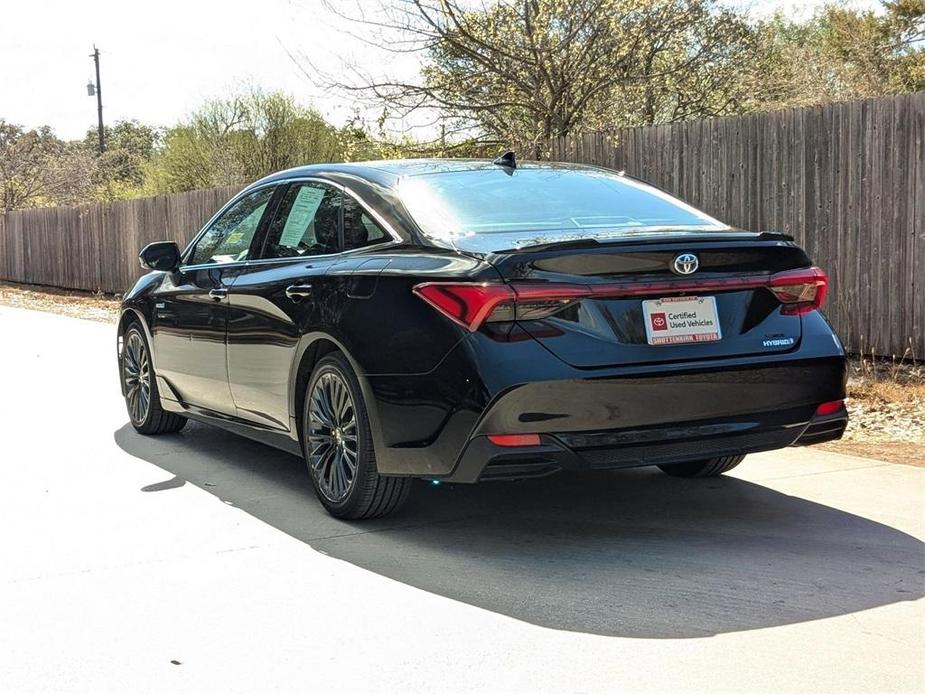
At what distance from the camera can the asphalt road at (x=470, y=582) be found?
390cm

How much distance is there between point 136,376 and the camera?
27.7 feet

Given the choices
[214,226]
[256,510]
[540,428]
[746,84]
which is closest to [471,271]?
[540,428]

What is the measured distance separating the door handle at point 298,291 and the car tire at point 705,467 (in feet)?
7.12

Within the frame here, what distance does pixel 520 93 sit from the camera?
1709 centimetres

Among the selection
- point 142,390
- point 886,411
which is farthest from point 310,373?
point 886,411

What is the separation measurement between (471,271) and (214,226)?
10.5 feet

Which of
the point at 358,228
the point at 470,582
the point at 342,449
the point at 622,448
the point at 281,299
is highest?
the point at 358,228

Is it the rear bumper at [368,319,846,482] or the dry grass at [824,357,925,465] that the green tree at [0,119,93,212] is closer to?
the dry grass at [824,357,925,465]

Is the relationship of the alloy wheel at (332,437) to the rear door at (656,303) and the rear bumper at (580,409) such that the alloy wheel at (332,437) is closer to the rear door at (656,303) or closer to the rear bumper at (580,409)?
the rear bumper at (580,409)

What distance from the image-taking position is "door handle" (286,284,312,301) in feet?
19.4

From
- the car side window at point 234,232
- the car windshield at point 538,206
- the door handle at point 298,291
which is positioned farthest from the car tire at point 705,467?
the car side window at point 234,232

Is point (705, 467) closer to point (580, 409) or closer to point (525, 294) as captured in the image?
point (580, 409)

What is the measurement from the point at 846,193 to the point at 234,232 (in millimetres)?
5342

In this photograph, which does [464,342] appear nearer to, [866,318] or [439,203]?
[439,203]
